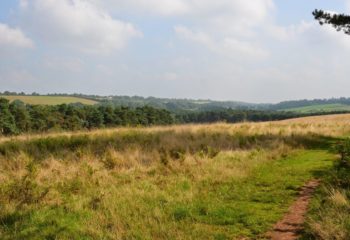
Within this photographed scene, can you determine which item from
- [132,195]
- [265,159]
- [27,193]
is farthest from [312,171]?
[27,193]

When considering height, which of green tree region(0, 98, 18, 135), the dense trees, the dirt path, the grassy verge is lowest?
green tree region(0, 98, 18, 135)

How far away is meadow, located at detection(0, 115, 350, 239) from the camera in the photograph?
7234 millimetres

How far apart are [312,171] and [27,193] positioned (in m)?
8.62

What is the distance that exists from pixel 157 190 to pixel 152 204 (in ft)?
3.37

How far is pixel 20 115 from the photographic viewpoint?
70.4 meters

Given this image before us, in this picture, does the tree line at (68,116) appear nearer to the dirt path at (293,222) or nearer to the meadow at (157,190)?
the meadow at (157,190)

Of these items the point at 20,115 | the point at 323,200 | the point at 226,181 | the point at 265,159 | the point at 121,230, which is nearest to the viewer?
the point at 121,230

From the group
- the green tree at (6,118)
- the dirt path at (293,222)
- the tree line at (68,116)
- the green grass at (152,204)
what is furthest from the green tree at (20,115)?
the dirt path at (293,222)

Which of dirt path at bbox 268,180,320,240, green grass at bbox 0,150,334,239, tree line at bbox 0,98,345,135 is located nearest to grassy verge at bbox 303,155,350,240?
dirt path at bbox 268,180,320,240

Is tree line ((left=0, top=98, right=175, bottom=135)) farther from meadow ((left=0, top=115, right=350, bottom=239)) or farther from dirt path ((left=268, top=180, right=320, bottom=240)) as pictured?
dirt path ((left=268, top=180, right=320, bottom=240))

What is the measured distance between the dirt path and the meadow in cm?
18

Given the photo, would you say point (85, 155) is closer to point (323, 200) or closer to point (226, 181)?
point (226, 181)

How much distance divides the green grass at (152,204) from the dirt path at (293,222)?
0.19 metres

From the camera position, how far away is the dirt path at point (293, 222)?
6770 millimetres
